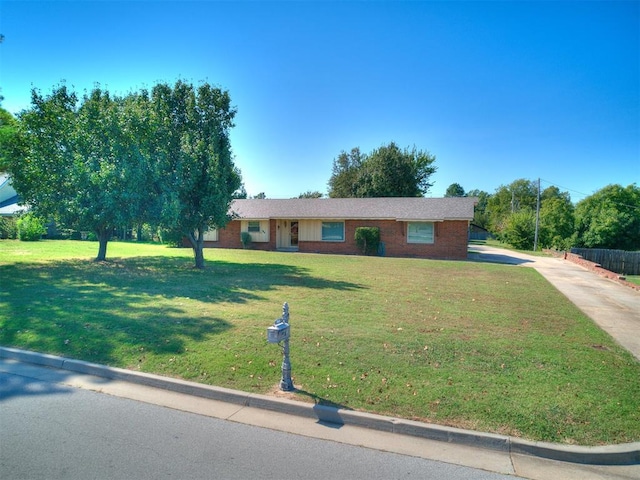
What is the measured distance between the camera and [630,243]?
3338cm

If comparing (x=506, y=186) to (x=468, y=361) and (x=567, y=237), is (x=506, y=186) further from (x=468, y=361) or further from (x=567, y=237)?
(x=468, y=361)

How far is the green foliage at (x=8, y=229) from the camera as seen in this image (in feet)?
103

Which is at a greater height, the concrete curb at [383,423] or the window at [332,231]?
the window at [332,231]

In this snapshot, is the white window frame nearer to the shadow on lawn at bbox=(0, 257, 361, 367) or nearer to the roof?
the roof

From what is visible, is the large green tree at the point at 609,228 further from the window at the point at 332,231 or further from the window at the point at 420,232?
the window at the point at 332,231

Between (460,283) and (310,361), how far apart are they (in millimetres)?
9364

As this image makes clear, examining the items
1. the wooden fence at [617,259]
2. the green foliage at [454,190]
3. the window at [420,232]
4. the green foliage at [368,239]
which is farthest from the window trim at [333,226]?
the green foliage at [454,190]

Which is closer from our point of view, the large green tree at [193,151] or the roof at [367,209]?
the large green tree at [193,151]

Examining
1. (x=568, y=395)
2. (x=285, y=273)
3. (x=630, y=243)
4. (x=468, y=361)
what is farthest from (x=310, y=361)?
(x=630, y=243)

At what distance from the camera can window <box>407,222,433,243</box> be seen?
2408cm

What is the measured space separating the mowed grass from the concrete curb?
15 cm

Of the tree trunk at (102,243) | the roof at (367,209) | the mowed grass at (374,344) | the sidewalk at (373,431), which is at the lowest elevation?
the sidewalk at (373,431)

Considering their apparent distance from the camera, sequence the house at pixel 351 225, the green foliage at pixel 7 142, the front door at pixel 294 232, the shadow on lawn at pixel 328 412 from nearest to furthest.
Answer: the shadow on lawn at pixel 328 412 < the green foliage at pixel 7 142 < the house at pixel 351 225 < the front door at pixel 294 232

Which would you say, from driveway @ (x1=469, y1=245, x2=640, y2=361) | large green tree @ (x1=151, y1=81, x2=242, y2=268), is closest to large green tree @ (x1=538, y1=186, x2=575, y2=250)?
driveway @ (x1=469, y1=245, x2=640, y2=361)
